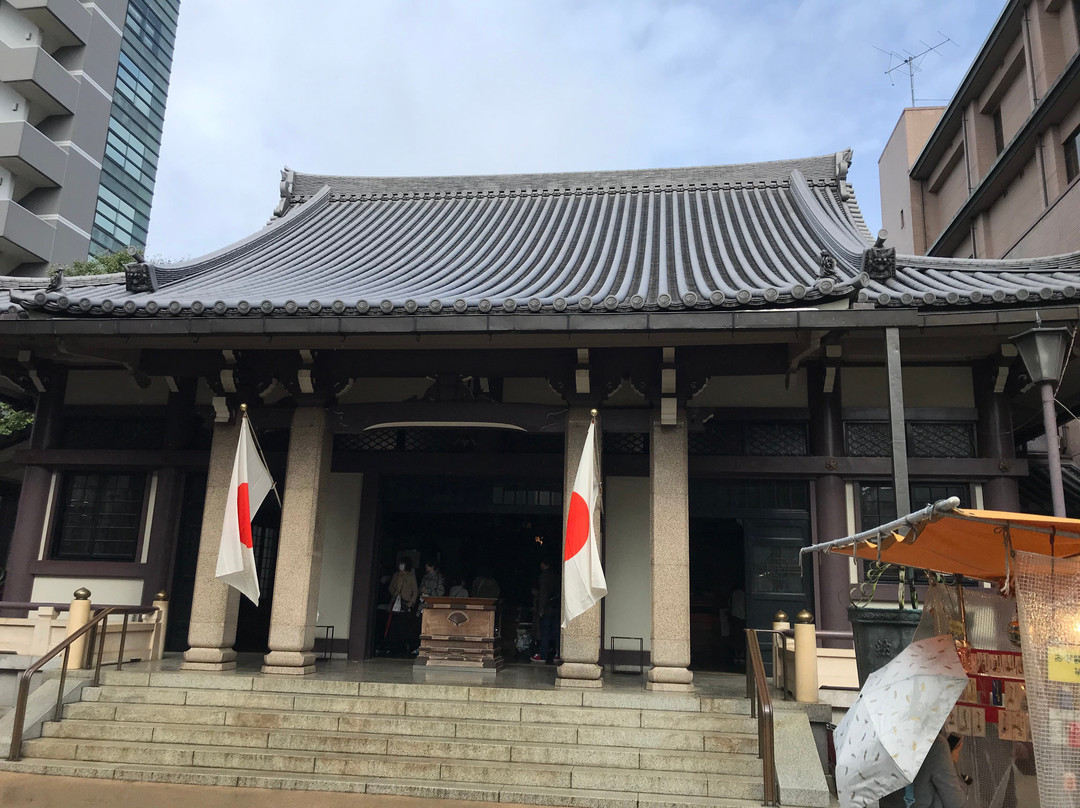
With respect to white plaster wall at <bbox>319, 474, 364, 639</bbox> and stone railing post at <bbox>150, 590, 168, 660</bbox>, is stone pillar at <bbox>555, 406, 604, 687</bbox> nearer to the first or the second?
white plaster wall at <bbox>319, 474, 364, 639</bbox>

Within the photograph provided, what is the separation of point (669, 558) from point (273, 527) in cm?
778

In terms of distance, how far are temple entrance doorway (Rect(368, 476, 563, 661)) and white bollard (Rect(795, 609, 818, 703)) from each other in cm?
479

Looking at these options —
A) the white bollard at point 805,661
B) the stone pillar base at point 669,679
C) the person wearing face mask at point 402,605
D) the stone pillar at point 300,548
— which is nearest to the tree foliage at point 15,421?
the person wearing face mask at point 402,605

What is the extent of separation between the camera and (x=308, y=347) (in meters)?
9.99

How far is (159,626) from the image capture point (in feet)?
35.0

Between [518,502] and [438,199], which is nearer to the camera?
[518,502]

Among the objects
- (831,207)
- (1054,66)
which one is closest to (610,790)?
(831,207)

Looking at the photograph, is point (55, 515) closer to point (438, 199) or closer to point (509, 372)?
point (509, 372)

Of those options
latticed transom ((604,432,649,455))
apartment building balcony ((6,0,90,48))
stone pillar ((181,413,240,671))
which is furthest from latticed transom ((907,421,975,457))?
apartment building balcony ((6,0,90,48))

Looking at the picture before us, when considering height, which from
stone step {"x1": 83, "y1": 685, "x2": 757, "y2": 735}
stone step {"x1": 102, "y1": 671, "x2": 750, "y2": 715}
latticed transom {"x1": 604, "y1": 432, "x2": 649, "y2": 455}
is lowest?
stone step {"x1": 83, "y1": 685, "x2": 757, "y2": 735}

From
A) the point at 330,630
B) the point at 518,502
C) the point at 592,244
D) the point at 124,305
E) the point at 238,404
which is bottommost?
the point at 330,630

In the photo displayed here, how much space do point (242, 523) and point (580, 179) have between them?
34.3ft

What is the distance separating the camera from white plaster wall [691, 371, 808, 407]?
1132cm

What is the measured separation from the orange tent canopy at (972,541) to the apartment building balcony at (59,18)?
1388 inches
